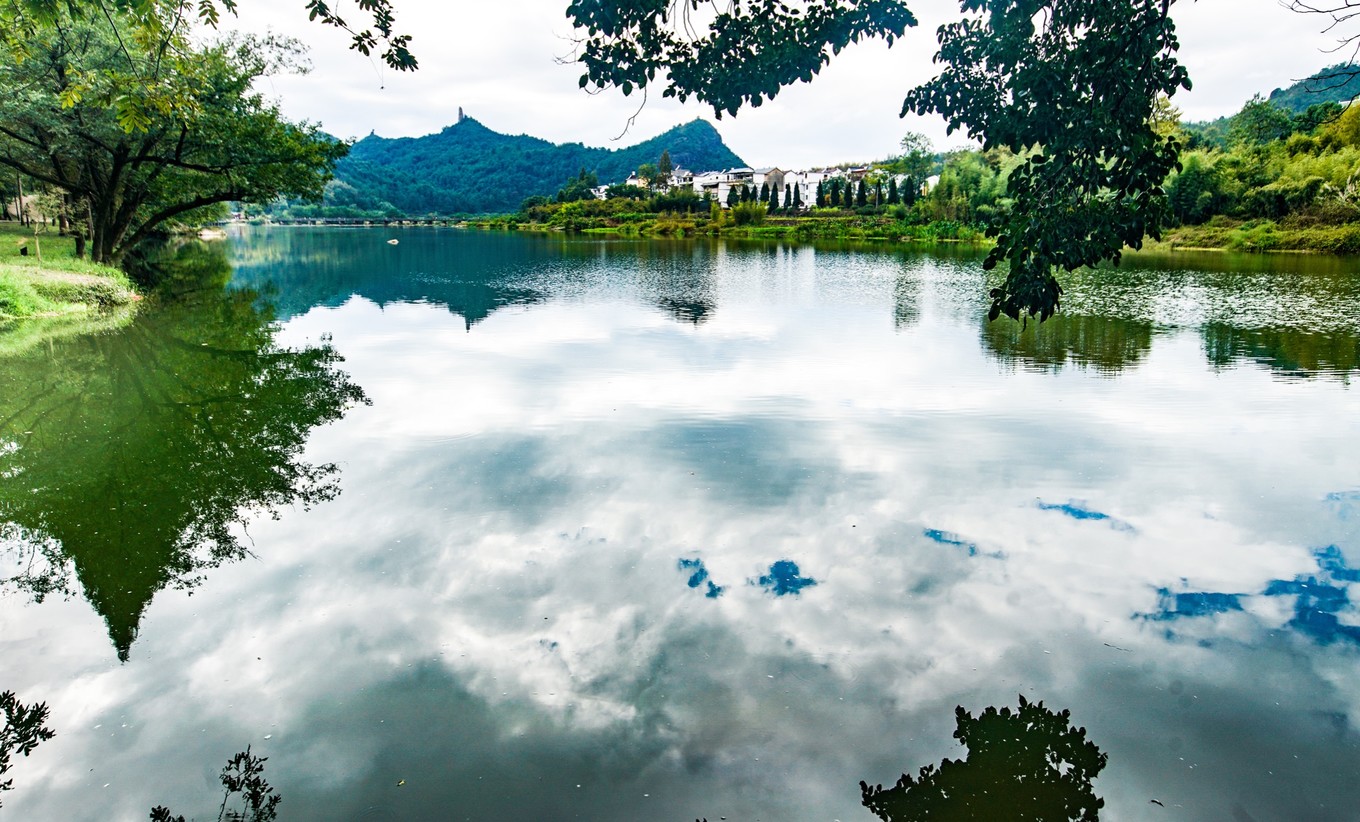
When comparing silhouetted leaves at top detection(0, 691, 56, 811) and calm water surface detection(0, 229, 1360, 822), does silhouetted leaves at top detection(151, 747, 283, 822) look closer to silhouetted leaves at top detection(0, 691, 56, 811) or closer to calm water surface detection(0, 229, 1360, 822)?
calm water surface detection(0, 229, 1360, 822)

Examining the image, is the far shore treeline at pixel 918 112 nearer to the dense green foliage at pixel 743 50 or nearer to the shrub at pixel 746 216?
the dense green foliage at pixel 743 50

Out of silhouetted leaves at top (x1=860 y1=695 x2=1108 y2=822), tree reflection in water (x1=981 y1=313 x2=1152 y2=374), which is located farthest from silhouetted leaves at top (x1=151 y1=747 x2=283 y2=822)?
tree reflection in water (x1=981 y1=313 x2=1152 y2=374)

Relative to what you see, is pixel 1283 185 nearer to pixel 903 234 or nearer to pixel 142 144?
pixel 903 234

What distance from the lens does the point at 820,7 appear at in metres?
6.13

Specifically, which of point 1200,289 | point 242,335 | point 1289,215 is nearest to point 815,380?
point 242,335

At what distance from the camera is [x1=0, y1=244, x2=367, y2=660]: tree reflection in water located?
266 inches

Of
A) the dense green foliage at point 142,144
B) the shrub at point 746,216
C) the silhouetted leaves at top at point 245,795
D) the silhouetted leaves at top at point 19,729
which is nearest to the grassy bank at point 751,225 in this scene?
the shrub at point 746,216

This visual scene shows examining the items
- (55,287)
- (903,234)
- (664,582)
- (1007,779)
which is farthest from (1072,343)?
(903,234)

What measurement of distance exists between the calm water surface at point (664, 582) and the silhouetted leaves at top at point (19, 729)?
0.09 metres

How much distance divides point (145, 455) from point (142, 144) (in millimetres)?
20247

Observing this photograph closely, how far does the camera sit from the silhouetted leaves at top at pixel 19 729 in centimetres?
444

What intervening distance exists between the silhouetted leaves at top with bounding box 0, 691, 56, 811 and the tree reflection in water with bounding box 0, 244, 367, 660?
63 centimetres

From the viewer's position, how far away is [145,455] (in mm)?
9523

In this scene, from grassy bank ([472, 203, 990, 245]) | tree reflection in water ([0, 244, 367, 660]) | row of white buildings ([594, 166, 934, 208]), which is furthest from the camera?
row of white buildings ([594, 166, 934, 208])
